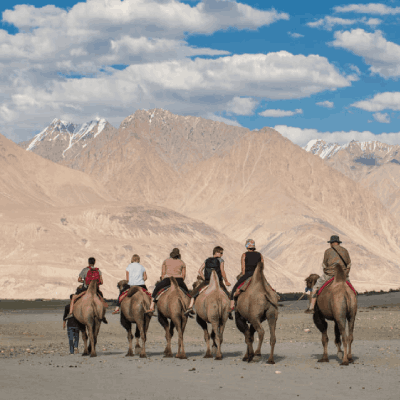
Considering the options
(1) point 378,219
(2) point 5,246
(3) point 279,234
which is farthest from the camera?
(1) point 378,219

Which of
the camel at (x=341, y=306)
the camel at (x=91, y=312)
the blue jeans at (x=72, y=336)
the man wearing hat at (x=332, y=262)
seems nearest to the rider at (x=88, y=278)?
the camel at (x=91, y=312)

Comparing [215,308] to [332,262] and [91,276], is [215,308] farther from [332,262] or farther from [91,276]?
[91,276]

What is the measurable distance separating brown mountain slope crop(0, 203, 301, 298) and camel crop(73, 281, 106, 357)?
265ft

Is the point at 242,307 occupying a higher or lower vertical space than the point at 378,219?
lower

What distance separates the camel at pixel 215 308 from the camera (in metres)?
16.2

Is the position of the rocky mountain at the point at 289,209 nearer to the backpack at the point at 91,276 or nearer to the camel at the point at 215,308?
the backpack at the point at 91,276

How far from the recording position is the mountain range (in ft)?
388

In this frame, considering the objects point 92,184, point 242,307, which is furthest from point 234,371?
point 92,184

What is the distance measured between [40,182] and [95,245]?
45.1 meters

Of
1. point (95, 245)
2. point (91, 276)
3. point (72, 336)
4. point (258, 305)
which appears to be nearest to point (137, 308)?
point (91, 276)

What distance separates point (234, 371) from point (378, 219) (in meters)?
185

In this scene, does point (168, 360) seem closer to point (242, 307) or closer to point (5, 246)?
point (242, 307)

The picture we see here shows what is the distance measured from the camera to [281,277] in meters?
126

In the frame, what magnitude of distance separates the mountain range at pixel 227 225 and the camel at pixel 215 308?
83.4 meters
